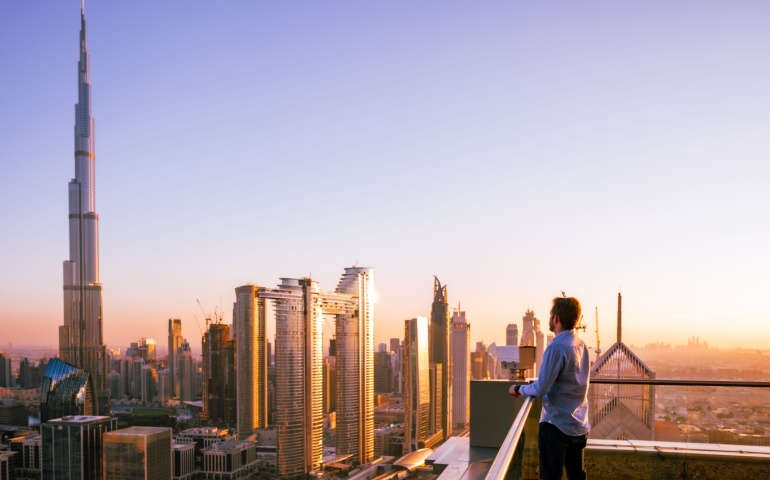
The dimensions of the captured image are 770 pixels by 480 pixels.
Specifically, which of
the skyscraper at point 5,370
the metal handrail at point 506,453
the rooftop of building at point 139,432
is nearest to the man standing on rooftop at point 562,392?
the metal handrail at point 506,453

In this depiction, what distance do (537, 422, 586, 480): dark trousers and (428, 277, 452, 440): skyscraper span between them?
56762 millimetres

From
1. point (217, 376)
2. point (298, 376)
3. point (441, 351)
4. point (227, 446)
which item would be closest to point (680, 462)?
point (298, 376)

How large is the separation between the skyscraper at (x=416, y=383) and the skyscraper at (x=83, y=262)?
36805 millimetres

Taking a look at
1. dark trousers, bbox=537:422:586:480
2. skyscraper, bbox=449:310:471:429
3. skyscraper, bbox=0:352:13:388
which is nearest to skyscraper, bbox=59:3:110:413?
skyscraper, bbox=0:352:13:388

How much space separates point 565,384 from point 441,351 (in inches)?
2519

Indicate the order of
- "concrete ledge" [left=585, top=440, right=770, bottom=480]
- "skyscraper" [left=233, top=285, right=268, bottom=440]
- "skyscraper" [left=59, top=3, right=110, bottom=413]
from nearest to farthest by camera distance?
1. "concrete ledge" [left=585, top=440, right=770, bottom=480]
2. "skyscraper" [left=233, top=285, right=268, bottom=440]
3. "skyscraper" [left=59, top=3, right=110, bottom=413]

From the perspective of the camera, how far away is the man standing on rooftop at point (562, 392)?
2.54 meters

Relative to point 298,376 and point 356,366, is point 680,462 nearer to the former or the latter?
point 298,376

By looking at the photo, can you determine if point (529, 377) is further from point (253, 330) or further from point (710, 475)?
point (253, 330)

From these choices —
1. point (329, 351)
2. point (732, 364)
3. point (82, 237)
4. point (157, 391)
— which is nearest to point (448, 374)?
point (329, 351)

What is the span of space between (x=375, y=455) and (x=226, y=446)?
1492 cm

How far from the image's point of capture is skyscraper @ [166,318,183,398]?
233ft

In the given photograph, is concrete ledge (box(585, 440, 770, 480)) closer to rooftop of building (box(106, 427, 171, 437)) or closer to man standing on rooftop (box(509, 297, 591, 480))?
man standing on rooftop (box(509, 297, 591, 480))

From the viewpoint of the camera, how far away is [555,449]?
8.65 feet
